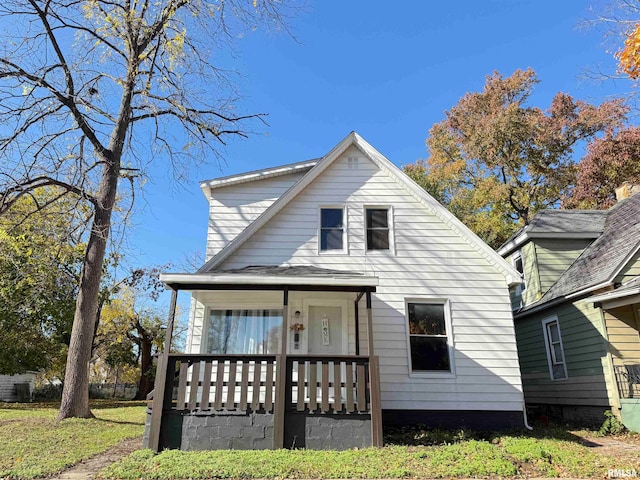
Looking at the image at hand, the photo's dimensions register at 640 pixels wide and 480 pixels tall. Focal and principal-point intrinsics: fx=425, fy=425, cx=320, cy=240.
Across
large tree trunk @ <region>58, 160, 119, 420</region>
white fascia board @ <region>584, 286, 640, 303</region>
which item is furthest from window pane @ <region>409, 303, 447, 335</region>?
large tree trunk @ <region>58, 160, 119, 420</region>

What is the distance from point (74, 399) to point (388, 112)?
41.5ft

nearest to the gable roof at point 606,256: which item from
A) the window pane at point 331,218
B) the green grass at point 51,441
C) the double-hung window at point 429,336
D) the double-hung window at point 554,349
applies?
the double-hung window at point 554,349

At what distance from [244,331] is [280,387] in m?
2.66

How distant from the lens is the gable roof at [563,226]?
517 inches

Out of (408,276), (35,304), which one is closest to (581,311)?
(408,276)

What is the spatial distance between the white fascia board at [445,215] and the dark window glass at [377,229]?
88cm

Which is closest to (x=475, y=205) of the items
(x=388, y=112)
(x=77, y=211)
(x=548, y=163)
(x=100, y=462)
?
(x=548, y=163)

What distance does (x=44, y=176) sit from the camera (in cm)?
1043

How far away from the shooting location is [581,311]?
35.1 feet

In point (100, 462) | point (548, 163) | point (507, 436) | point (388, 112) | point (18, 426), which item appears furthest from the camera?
point (548, 163)

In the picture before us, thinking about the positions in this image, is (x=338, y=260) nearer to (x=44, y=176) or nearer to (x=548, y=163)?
(x=44, y=176)

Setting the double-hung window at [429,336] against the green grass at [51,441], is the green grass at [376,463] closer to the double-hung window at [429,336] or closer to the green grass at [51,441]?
the green grass at [51,441]

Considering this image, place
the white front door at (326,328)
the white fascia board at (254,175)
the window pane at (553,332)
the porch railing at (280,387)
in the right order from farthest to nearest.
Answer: the window pane at (553,332)
the white fascia board at (254,175)
the white front door at (326,328)
the porch railing at (280,387)

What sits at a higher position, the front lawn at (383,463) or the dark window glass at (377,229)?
the dark window glass at (377,229)
